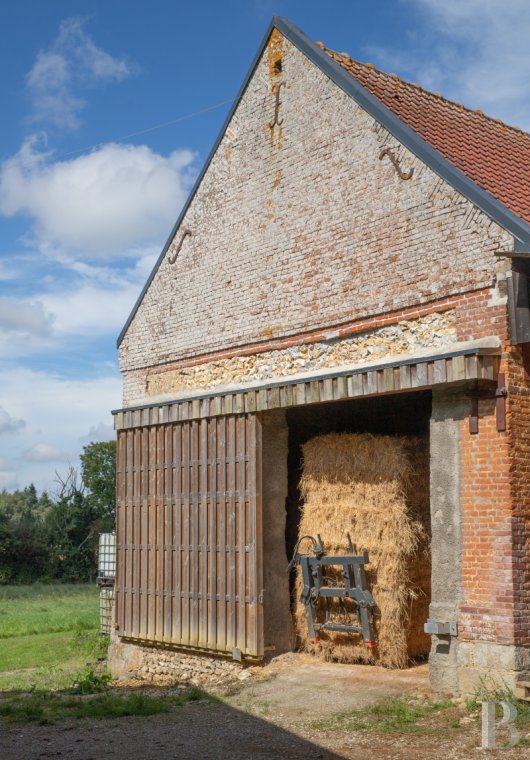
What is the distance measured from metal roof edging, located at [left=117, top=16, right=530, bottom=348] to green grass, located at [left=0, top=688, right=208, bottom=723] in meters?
6.66

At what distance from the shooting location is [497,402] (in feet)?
31.8

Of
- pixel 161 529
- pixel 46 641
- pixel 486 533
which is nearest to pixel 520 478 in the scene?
pixel 486 533

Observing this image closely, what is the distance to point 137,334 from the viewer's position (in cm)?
1560

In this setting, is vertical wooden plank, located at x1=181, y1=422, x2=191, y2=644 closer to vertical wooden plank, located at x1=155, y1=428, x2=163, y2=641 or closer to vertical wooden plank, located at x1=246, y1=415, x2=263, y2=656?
vertical wooden plank, located at x1=155, y1=428, x2=163, y2=641

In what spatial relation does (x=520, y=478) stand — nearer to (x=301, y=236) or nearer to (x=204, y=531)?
(x=301, y=236)

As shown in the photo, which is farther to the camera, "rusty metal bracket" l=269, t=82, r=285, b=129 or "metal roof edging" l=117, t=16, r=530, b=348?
"rusty metal bracket" l=269, t=82, r=285, b=129

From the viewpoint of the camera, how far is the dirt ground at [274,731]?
8180 millimetres

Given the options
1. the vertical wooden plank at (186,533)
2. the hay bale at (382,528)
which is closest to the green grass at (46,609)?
the vertical wooden plank at (186,533)

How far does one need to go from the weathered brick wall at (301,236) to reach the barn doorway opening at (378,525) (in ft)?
5.99

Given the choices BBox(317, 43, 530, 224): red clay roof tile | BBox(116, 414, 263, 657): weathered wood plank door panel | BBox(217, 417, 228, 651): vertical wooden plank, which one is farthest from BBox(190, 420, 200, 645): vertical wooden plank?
BBox(317, 43, 530, 224): red clay roof tile

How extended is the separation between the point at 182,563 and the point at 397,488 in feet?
13.0

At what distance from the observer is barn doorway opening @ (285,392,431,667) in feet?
36.9

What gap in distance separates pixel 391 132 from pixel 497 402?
12.6 ft

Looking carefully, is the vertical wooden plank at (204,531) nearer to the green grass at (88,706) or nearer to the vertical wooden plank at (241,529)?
the vertical wooden plank at (241,529)
